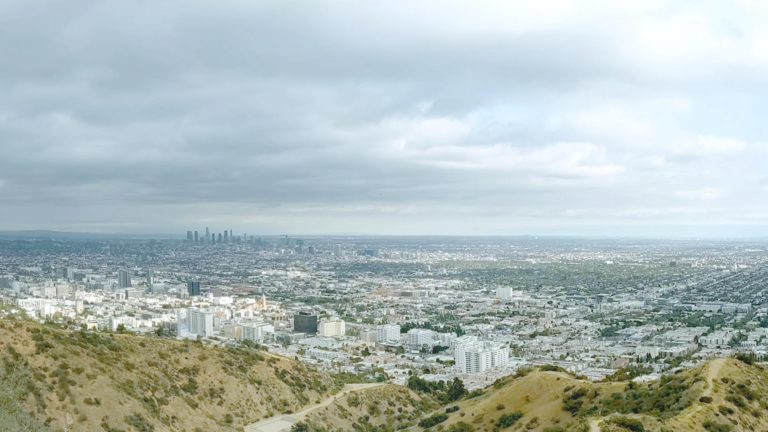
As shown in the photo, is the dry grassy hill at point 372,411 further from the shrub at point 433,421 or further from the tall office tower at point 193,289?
the tall office tower at point 193,289

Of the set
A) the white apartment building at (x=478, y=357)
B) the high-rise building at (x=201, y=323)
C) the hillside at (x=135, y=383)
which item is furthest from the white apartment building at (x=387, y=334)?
the hillside at (x=135, y=383)

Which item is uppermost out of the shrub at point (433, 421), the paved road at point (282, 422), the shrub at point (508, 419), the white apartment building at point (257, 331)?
the shrub at point (508, 419)

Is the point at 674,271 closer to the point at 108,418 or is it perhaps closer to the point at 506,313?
the point at 506,313

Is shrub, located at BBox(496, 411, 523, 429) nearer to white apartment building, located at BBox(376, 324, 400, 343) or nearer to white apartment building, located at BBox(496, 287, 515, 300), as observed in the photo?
white apartment building, located at BBox(376, 324, 400, 343)

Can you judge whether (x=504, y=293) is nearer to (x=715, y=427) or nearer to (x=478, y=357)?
(x=478, y=357)

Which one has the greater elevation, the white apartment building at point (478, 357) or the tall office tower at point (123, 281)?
the tall office tower at point (123, 281)
